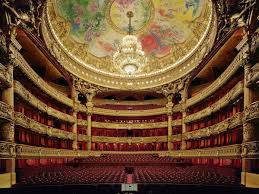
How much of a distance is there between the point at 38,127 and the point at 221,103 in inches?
460

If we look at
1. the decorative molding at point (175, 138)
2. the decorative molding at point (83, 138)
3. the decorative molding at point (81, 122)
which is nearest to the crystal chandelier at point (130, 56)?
the decorative molding at point (81, 122)

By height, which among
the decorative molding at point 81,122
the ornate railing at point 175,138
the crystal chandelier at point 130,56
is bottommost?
the ornate railing at point 175,138

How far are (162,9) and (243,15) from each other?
10079 millimetres

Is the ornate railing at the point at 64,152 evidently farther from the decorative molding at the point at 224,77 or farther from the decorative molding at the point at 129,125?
the decorative molding at the point at 224,77

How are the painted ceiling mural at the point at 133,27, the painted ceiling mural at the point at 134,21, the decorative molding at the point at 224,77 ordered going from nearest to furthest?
1. the decorative molding at the point at 224,77
2. the painted ceiling mural at the point at 133,27
3. the painted ceiling mural at the point at 134,21

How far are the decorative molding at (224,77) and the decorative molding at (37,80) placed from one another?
10913 millimetres

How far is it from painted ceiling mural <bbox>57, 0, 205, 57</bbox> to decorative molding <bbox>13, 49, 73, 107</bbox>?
16.3ft

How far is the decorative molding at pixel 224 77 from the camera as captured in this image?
12980 millimetres

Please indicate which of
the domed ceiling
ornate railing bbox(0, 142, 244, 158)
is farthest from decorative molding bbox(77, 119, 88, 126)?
the domed ceiling

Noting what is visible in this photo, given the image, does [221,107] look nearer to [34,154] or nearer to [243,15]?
[243,15]

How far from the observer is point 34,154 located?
49.1 feet

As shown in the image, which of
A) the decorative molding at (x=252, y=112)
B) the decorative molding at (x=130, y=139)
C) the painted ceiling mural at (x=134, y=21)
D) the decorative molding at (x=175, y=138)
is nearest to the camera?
the decorative molding at (x=252, y=112)

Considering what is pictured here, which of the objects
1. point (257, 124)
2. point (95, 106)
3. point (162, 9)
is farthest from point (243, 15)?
point (95, 106)

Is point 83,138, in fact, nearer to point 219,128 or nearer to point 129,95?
point 129,95
